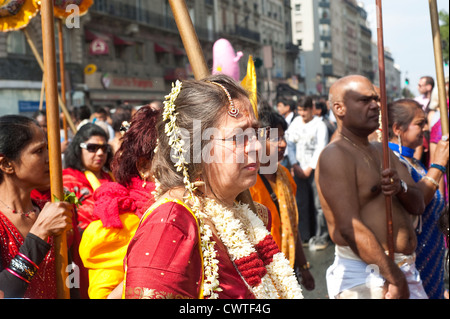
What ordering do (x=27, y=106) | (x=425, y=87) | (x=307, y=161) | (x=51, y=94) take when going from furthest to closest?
(x=27, y=106), (x=425, y=87), (x=307, y=161), (x=51, y=94)

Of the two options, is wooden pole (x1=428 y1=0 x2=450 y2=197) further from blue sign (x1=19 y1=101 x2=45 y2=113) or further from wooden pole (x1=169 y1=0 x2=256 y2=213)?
blue sign (x1=19 y1=101 x2=45 y2=113)

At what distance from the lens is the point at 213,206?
1681mm

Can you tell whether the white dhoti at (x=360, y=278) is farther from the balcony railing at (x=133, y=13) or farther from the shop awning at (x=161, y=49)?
the shop awning at (x=161, y=49)

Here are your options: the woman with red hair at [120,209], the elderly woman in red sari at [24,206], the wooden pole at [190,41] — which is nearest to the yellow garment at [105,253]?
the woman with red hair at [120,209]

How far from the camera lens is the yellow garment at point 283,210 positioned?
140 inches

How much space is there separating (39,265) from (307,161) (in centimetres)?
538

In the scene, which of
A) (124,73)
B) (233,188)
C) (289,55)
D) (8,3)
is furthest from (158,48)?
(233,188)

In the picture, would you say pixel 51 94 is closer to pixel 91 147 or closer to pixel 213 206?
pixel 213 206

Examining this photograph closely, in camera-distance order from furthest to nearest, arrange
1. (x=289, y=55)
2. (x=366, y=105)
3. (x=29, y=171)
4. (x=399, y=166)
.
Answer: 1. (x=289, y=55)
2. (x=399, y=166)
3. (x=366, y=105)
4. (x=29, y=171)

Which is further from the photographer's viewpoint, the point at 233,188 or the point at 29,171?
the point at 29,171

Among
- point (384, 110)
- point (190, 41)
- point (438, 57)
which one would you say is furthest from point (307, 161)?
point (190, 41)

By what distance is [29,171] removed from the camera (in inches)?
101
